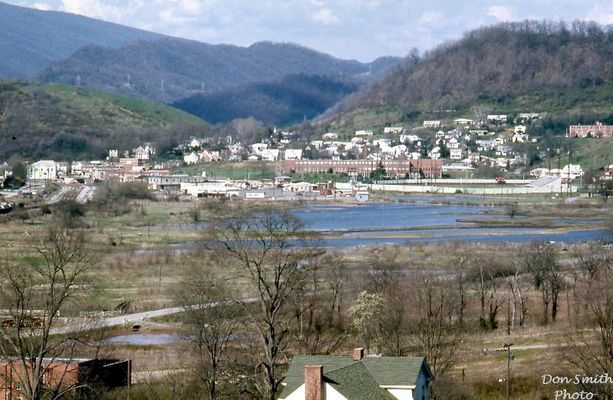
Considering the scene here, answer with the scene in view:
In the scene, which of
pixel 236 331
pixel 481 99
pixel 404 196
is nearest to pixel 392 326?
pixel 236 331

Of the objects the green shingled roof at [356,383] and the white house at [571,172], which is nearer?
the green shingled roof at [356,383]

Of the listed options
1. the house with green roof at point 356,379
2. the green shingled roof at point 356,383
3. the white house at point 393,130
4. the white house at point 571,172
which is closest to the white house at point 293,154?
the white house at point 393,130

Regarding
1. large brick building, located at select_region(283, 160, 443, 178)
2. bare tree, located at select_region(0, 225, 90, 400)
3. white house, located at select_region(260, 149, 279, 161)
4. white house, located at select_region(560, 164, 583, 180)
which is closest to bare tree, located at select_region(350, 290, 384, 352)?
bare tree, located at select_region(0, 225, 90, 400)

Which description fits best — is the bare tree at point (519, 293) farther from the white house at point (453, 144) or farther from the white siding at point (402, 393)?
the white house at point (453, 144)

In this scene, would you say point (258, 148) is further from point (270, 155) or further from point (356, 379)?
point (356, 379)

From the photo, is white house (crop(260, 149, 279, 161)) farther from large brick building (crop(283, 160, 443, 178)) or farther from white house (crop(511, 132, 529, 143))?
white house (crop(511, 132, 529, 143))

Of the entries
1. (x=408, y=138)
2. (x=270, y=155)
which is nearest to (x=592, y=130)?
(x=408, y=138)
